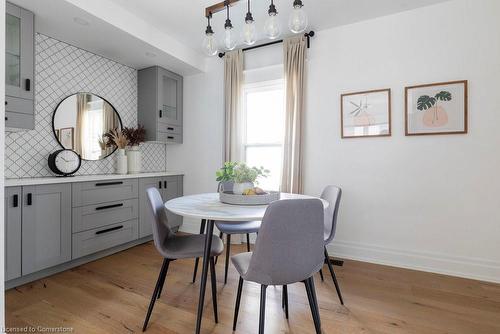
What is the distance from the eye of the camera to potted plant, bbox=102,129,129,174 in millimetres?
3352

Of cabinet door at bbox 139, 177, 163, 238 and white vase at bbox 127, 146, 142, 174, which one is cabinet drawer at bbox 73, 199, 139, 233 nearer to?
cabinet door at bbox 139, 177, 163, 238

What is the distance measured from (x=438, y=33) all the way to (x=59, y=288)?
421cm

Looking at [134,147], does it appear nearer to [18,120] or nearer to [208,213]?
[18,120]

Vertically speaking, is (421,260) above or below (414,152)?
below

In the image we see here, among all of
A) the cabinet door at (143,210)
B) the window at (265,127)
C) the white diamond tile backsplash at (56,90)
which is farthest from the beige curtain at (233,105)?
the white diamond tile backsplash at (56,90)

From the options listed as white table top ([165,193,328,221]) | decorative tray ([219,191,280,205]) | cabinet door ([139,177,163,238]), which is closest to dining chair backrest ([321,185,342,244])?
white table top ([165,193,328,221])

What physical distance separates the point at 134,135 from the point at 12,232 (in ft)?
5.61

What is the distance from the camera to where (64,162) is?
2.72 meters

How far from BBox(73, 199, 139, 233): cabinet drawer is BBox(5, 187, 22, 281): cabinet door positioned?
1.55ft

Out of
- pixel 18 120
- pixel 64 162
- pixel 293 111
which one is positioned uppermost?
pixel 293 111

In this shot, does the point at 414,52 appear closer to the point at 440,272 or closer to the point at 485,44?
the point at 485,44

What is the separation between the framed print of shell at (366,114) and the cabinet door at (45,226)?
2988 millimetres

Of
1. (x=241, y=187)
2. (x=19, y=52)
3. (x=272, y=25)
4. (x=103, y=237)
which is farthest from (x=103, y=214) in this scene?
(x=272, y=25)

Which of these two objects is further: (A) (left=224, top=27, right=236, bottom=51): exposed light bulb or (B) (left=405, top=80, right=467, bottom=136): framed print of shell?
(B) (left=405, top=80, right=467, bottom=136): framed print of shell
